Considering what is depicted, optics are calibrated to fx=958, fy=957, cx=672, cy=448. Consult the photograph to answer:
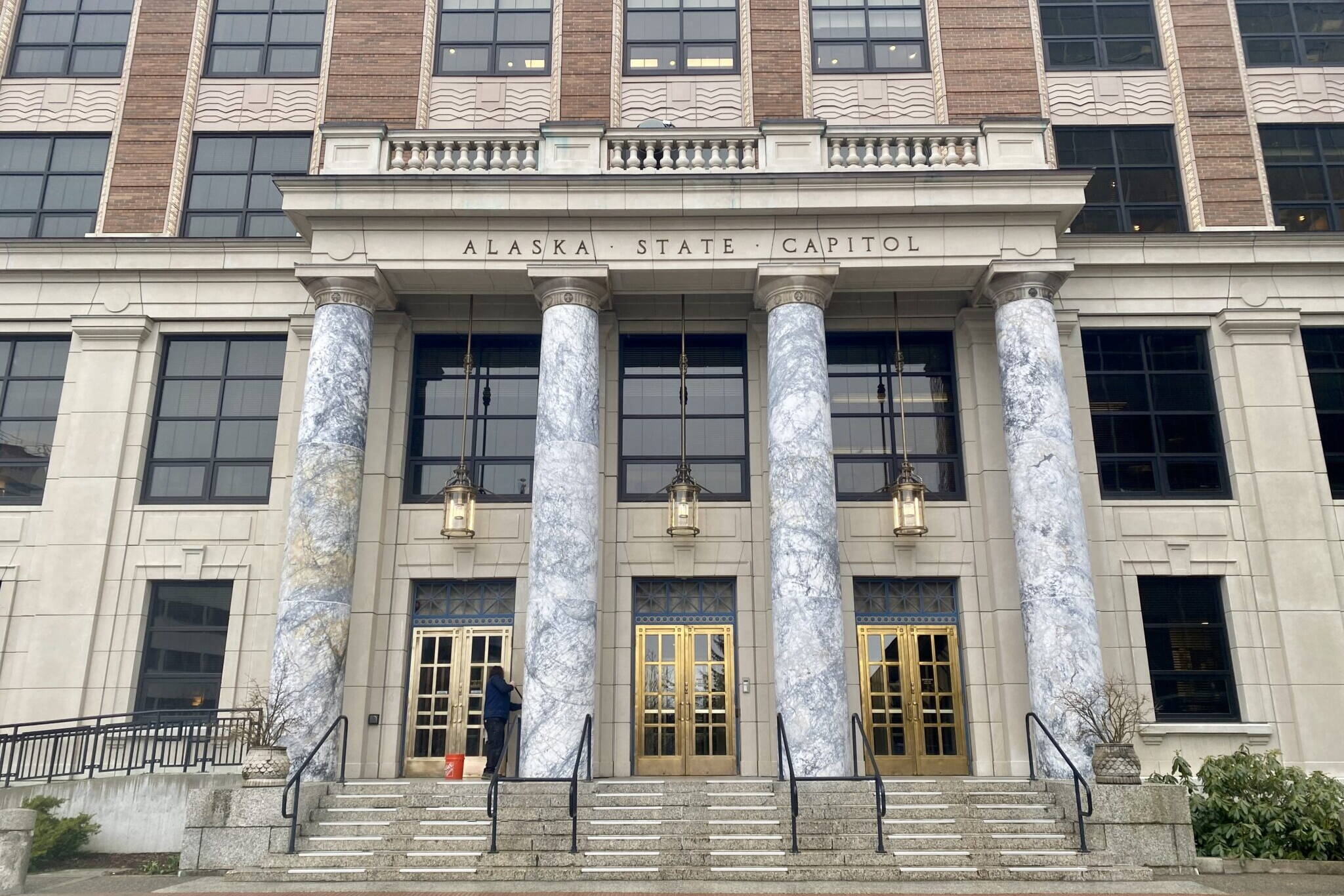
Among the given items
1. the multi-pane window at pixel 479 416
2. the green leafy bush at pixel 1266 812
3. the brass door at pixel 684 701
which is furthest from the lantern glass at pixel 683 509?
the green leafy bush at pixel 1266 812

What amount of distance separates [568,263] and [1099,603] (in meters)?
10.9

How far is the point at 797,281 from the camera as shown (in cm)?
1597

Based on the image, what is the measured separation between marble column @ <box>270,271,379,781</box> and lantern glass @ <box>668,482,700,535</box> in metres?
5.25

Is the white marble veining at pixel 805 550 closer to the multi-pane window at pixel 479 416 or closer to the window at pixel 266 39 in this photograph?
the multi-pane window at pixel 479 416

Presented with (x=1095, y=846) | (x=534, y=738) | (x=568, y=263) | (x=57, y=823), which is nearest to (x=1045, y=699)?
(x=1095, y=846)

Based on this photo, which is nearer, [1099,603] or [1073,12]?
[1099,603]

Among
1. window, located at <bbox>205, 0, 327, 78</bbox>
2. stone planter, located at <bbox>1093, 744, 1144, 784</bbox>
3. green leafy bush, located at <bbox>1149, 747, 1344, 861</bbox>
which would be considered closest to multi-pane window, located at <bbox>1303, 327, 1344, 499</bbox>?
green leafy bush, located at <bbox>1149, 747, 1344, 861</bbox>

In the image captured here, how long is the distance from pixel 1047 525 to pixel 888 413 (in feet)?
13.5

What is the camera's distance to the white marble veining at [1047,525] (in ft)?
47.2

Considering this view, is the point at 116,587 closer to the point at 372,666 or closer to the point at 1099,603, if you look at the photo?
the point at 372,666

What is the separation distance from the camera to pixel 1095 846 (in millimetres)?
11969

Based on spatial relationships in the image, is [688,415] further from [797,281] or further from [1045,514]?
[1045,514]

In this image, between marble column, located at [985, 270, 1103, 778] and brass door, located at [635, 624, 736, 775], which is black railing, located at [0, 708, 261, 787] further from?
marble column, located at [985, 270, 1103, 778]

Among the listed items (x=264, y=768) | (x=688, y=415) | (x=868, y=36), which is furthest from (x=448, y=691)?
(x=868, y=36)
